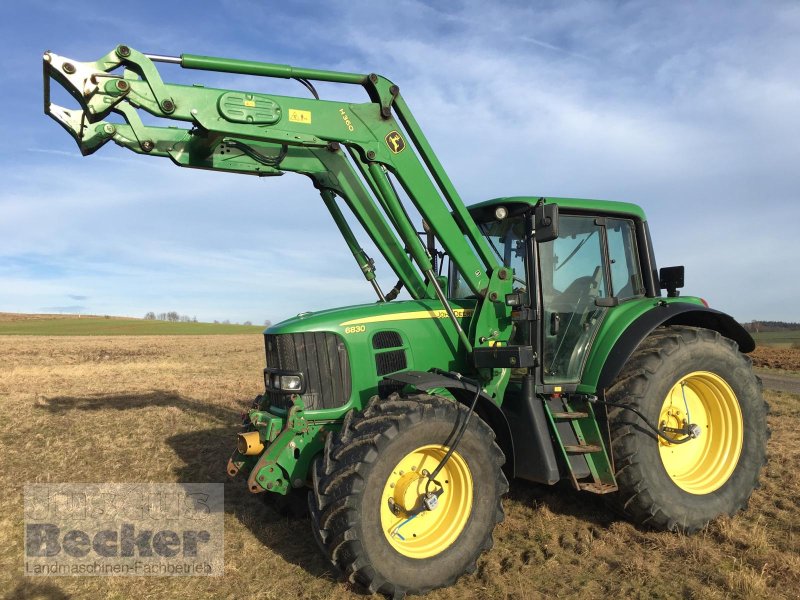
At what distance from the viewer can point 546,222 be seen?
4875 millimetres

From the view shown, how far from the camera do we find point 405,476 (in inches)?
171

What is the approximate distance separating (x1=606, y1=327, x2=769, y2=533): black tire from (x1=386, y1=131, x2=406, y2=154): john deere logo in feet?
8.40

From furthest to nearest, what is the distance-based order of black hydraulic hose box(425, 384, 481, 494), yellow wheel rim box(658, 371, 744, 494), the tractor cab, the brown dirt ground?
the brown dirt ground
yellow wheel rim box(658, 371, 744, 494)
the tractor cab
black hydraulic hose box(425, 384, 481, 494)

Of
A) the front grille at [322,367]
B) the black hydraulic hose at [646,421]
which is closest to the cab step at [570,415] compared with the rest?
the black hydraulic hose at [646,421]

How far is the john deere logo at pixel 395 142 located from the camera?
4867 millimetres

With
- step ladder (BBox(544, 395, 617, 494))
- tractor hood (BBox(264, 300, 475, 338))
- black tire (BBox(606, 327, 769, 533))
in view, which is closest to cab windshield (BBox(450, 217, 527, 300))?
tractor hood (BBox(264, 300, 475, 338))

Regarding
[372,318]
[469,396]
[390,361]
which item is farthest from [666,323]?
[372,318]

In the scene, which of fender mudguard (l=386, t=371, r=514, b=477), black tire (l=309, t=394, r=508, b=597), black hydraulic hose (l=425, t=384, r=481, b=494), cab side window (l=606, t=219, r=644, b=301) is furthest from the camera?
cab side window (l=606, t=219, r=644, b=301)

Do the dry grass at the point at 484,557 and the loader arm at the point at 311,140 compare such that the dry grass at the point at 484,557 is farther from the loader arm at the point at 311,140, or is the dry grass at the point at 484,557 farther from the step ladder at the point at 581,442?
the loader arm at the point at 311,140

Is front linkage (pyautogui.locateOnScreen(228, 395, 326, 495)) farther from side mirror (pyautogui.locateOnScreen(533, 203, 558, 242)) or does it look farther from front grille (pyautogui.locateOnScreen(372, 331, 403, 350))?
side mirror (pyautogui.locateOnScreen(533, 203, 558, 242))

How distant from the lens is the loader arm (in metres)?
4.20

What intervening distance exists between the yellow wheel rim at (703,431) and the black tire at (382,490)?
1.85 m

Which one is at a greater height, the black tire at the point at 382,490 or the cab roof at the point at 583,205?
the cab roof at the point at 583,205

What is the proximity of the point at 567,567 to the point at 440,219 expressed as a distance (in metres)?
2.75
